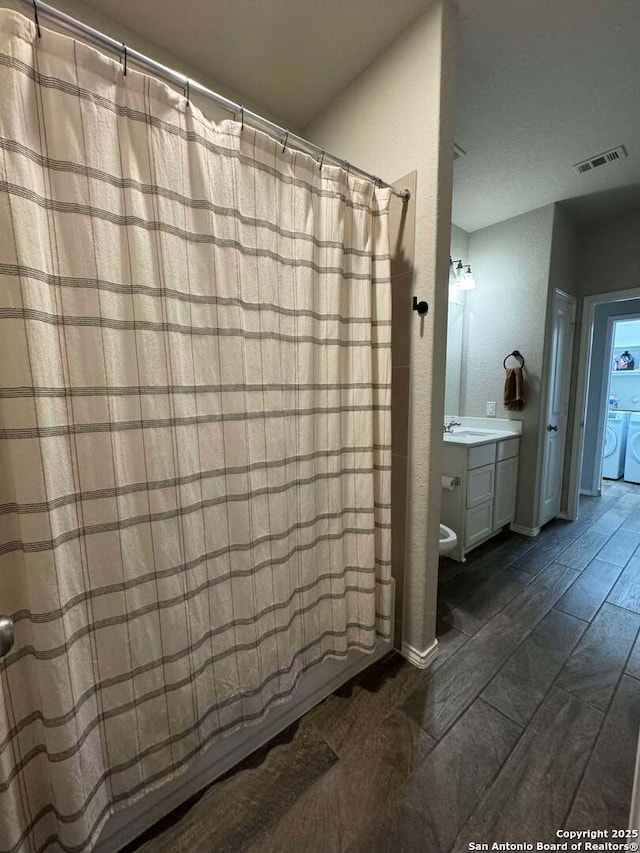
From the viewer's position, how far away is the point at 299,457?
3.78 feet

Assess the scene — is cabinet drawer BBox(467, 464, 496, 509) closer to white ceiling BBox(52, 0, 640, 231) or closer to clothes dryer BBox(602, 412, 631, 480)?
white ceiling BBox(52, 0, 640, 231)

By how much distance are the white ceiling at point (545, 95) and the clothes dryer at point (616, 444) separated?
3126 mm

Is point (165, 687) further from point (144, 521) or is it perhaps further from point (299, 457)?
point (299, 457)

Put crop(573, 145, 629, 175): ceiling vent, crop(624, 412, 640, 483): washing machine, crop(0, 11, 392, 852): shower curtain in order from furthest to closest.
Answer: crop(624, 412, 640, 483): washing machine, crop(573, 145, 629, 175): ceiling vent, crop(0, 11, 392, 852): shower curtain

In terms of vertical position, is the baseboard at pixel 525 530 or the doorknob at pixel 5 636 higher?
the doorknob at pixel 5 636

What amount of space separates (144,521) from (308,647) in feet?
2.68

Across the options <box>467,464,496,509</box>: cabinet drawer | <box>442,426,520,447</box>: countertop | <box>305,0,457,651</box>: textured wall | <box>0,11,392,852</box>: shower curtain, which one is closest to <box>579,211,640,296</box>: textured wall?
<box>442,426,520,447</box>: countertop

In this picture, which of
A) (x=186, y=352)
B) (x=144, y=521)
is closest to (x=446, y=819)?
(x=144, y=521)

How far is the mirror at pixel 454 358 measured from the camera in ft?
9.59

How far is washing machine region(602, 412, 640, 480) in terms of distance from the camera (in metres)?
4.41

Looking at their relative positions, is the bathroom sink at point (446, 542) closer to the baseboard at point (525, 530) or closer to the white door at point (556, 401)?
the baseboard at point (525, 530)

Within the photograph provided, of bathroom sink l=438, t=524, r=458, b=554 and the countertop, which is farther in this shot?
the countertop

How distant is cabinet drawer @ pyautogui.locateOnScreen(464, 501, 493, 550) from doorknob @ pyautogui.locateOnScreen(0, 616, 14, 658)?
7.62ft

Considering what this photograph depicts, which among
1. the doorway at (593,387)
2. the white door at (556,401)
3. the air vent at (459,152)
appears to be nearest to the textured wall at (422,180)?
the air vent at (459,152)
